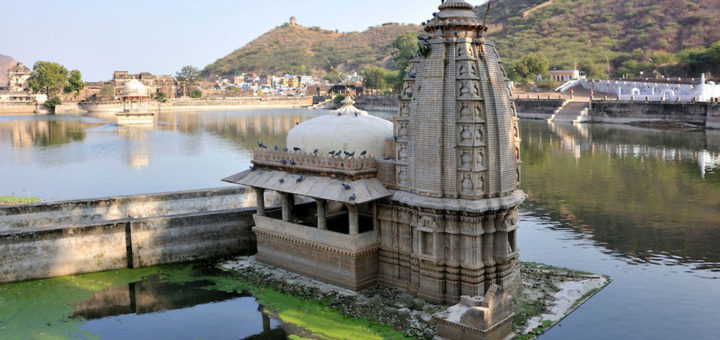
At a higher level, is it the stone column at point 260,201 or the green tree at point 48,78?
the green tree at point 48,78

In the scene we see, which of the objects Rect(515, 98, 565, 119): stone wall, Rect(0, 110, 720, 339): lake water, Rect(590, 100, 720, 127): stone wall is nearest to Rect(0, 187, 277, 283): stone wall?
Rect(0, 110, 720, 339): lake water

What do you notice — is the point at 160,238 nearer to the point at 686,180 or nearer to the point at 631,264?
the point at 631,264

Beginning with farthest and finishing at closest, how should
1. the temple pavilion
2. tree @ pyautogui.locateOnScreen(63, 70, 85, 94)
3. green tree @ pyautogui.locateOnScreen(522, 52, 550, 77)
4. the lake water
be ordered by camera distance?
tree @ pyautogui.locateOnScreen(63, 70, 85, 94) < green tree @ pyautogui.locateOnScreen(522, 52, 550, 77) < the temple pavilion < the lake water

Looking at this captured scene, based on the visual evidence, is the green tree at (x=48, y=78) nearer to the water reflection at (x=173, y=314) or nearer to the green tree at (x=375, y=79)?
the green tree at (x=375, y=79)

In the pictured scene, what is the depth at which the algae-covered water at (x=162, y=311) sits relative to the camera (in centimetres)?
1540

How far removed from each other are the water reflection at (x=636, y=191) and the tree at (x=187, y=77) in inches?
4753

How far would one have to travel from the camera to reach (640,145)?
53719mm

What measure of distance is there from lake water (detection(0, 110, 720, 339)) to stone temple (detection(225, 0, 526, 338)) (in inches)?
107

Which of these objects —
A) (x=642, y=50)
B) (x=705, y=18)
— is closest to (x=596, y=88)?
(x=642, y=50)

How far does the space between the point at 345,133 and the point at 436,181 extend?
3875 mm

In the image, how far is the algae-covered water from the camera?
15398 millimetres

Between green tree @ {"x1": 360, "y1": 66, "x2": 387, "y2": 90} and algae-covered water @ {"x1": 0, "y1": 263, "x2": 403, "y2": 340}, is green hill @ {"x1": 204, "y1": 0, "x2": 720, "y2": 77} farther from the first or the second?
algae-covered water @ {"x1": 0, "y1": 263, "x2": 403, "y2": 340}

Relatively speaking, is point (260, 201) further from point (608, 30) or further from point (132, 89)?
point (608, 30)

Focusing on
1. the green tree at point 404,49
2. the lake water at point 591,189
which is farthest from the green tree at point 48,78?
the green tree at point 404,49
